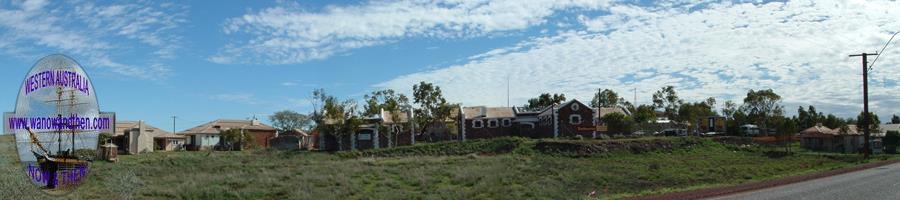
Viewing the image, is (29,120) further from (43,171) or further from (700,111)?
(700,111)

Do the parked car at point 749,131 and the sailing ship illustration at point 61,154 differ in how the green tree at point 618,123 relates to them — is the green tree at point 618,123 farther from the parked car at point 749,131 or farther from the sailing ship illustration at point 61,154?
the sailing ship illustration at point 61,154

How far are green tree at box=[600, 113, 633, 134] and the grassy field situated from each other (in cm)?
1283

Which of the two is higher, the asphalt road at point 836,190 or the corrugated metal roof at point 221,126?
the corrugated metal roof at point 221,126

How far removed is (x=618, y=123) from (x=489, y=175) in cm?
3941

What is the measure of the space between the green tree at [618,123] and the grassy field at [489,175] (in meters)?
12.8

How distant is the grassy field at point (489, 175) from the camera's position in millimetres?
26359

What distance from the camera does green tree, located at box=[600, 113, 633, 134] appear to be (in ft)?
231

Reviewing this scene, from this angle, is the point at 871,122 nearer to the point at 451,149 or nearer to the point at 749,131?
the point at 749,131

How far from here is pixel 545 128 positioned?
72000mm

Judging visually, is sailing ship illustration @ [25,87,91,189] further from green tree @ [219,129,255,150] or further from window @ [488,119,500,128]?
green tree @ [219,129,255,150]

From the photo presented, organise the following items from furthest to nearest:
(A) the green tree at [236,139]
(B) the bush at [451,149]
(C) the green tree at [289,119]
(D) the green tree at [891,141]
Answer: (C) the green tree at [289,119]
(A) the green tree at [236,139]
(D) the green tree at [891,141]
(B) the bush at [451,149]

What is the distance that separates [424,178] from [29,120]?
28356mm

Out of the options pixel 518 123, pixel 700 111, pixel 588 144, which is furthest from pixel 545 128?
pixel 700 111

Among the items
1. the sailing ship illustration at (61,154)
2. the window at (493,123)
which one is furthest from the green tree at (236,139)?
the sailing ship illustration at (61,154)
